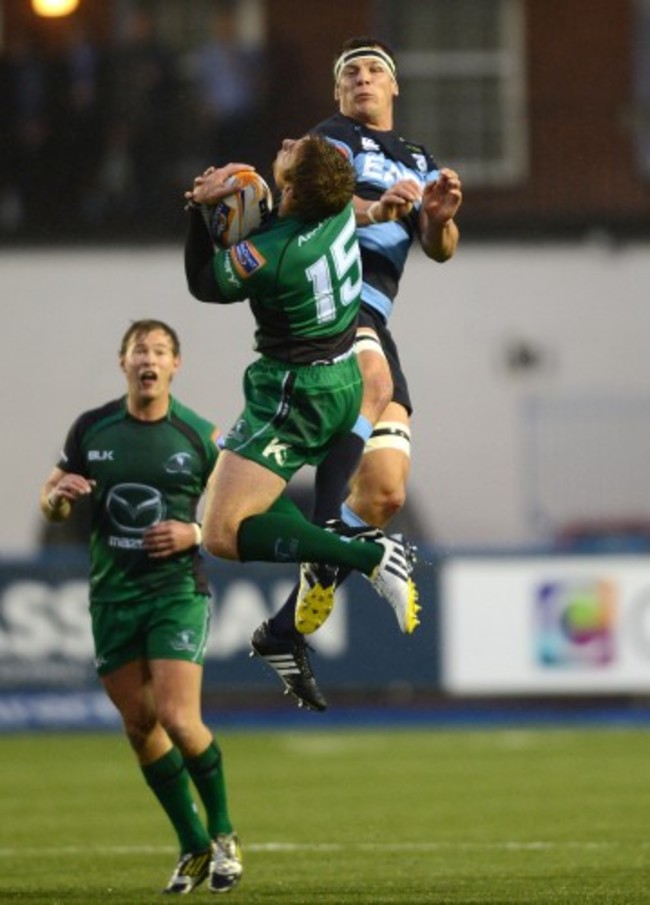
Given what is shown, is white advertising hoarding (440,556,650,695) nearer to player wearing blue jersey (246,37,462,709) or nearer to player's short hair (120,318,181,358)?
player's short hair (120,318,181,358)

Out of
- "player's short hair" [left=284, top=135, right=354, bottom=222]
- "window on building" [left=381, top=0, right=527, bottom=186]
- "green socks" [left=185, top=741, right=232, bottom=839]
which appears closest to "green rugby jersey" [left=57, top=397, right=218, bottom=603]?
"green socks" [left=185, top=741, right=232, bottom=839]

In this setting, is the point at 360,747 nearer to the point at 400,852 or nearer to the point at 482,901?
the point at 400,852

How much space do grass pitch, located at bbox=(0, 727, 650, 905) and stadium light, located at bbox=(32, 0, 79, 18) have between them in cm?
707

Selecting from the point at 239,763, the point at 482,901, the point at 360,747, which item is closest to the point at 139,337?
the point at 482,901

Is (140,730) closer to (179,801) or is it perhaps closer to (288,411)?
(179,801)

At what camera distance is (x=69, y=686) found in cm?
2072

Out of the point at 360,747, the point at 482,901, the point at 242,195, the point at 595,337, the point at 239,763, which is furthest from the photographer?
the point at 595,337

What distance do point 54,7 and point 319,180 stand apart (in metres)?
14.8

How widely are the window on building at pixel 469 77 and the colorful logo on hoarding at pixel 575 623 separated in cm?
746

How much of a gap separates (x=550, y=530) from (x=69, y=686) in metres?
6.02

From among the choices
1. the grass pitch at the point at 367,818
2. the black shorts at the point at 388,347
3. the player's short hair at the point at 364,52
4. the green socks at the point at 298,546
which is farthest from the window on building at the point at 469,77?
the green socks at the point at 298,546

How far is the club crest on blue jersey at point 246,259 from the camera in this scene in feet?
33.0

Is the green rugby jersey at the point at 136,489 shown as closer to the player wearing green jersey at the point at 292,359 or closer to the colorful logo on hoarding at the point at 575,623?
the player wearing green jersey at the point at 292,359

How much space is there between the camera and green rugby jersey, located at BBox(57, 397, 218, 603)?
1194cm
